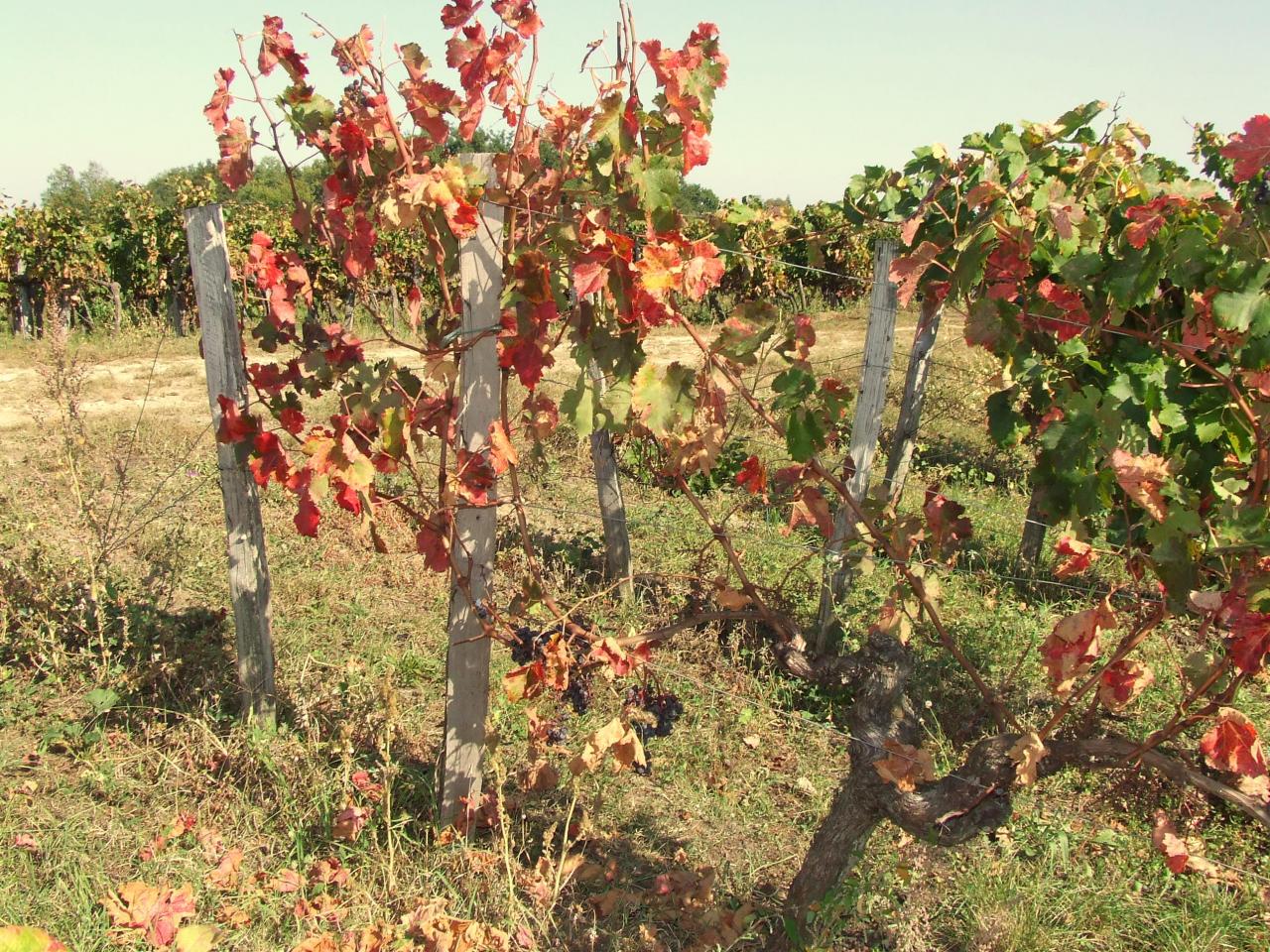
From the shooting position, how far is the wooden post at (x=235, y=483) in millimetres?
2818

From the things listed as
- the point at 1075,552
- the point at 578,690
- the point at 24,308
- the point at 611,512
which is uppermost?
the point at 24,308

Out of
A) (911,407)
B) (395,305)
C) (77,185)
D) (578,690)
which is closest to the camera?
(578,690)

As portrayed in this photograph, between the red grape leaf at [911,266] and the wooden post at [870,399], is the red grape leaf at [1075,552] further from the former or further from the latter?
the wooden post at [870,399]

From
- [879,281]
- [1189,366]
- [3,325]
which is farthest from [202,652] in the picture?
[3,325]

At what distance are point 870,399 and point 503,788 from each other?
2.03 m

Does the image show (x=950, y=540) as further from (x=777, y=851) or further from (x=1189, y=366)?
(x=777, y=851)

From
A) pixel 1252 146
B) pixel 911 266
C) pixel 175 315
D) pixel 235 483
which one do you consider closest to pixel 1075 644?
pixel 911 266

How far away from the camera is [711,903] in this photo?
256cm

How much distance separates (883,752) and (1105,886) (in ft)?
3.64

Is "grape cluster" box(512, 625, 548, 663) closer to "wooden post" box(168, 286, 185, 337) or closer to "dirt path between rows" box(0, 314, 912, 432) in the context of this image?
"dirt path between rows" box(0, 314, 912, 432)

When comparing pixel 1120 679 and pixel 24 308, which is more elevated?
pixel 24 308

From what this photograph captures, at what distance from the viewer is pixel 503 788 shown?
300 centimetres

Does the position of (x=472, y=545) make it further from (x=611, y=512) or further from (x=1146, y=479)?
(x=611, y=512)

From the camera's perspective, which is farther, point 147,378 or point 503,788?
point 147,378
